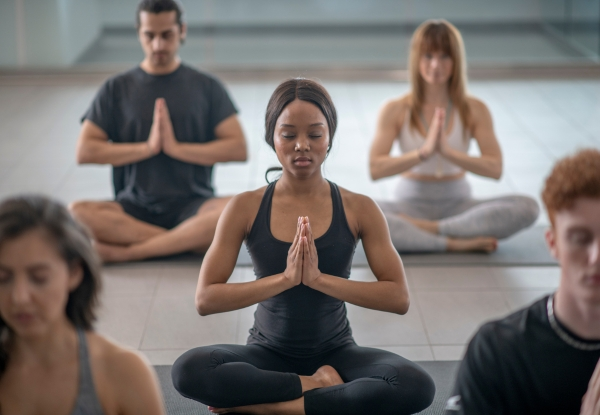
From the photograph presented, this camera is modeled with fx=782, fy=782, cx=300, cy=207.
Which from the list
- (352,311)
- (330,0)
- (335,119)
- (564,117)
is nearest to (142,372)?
(335,119)

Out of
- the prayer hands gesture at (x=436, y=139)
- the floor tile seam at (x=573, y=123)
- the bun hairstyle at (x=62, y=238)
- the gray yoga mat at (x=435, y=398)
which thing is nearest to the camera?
the bun hairstyle at (x=62, y=238)

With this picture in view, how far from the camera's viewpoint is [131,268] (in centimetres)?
319

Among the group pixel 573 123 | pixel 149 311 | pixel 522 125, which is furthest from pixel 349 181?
pixel 573 123

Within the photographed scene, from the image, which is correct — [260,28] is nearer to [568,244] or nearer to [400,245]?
[400,245]

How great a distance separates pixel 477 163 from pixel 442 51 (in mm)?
468

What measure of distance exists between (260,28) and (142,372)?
5566mm

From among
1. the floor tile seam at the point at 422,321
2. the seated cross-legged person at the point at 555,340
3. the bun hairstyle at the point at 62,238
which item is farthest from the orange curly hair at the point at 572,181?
the floor tile seam at the point at 422,321

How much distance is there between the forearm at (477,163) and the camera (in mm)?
3102

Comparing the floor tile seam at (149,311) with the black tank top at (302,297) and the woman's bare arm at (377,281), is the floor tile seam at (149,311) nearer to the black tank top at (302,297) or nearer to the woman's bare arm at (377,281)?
the black tank top at (302,297)

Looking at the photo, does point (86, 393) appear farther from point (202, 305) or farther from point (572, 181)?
point (572, 181)

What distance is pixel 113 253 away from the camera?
3215mm

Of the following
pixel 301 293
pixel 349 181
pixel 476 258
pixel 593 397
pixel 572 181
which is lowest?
pixel 349 181

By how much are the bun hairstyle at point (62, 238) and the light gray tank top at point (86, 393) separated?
58 mm

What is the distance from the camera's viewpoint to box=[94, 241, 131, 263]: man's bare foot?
3.21 meters
